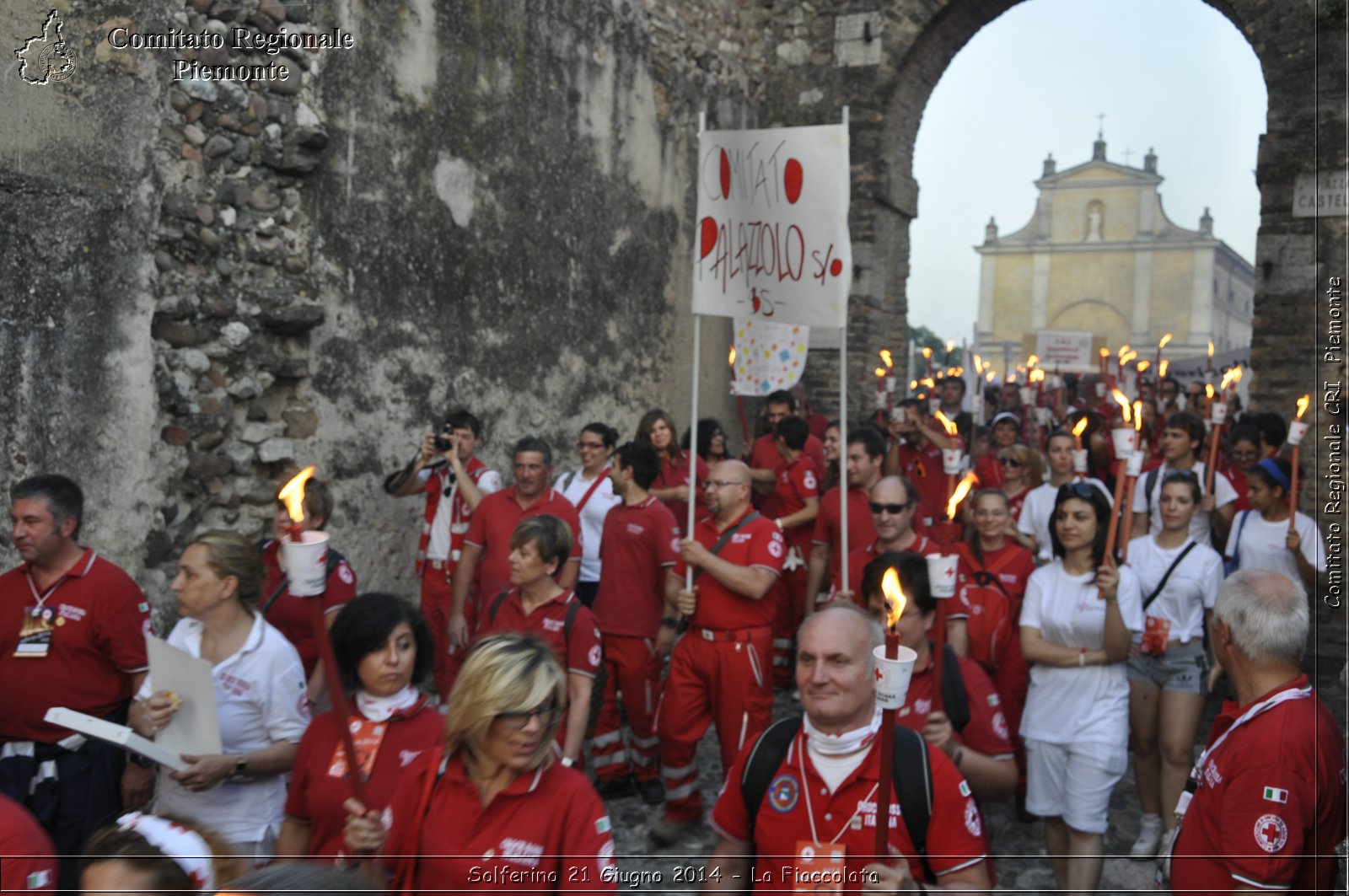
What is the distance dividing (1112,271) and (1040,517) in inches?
2157

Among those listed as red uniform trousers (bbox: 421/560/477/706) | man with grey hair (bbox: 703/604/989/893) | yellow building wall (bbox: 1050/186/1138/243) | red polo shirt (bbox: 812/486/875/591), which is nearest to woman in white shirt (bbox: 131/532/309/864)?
man with grey hair (bbox: 703/604/989/893)

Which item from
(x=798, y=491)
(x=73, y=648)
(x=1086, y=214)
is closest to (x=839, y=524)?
(x=798, y=491)

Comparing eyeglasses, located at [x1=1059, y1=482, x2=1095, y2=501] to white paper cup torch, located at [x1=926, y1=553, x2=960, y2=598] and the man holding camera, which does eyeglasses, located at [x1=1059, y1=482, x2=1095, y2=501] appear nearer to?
white paper cup torch, located at [x1=926, y1=553, x2=960, y2=598]

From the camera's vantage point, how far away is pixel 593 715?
604cm

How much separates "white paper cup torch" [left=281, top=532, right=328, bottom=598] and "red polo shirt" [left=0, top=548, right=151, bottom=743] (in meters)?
1.88

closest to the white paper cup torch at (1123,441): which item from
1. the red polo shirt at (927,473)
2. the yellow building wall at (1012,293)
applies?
the red polo shirt at (927,473)

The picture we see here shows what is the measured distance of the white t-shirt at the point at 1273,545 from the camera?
21.1ft

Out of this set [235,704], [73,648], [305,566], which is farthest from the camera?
[73,648]

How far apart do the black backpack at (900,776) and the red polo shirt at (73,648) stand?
235 cm

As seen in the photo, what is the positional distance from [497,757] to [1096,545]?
10.2ft

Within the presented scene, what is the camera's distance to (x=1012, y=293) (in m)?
59.4

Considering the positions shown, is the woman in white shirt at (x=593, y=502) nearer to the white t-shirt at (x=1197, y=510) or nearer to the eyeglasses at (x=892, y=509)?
the eyeglasses at (x=892, y=509)

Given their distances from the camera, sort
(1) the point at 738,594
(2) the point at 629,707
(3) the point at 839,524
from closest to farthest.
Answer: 1. (1) the point at 738,594
2. (2) the point at 629,707
3. (3) the point at 839,524

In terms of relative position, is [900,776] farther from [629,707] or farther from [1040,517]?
[1040,517]
